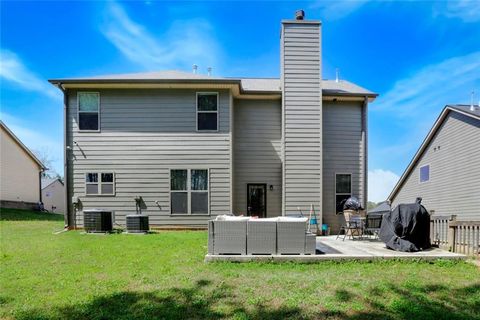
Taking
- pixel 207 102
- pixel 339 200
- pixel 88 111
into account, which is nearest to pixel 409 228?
pixel 339 200

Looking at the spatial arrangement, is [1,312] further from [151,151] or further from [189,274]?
[151,151]

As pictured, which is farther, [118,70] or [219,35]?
[118,70]

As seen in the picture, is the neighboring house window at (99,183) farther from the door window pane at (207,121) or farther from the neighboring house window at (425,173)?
the neighboring house window at (425,173)

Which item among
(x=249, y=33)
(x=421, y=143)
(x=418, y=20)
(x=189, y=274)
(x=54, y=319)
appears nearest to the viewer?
(x=54, y=319)

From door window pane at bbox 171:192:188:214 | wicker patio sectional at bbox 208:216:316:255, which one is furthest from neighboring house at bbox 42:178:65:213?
wicker patio sectional at bbox 208:216:316:255

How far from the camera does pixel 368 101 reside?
38.9 feet

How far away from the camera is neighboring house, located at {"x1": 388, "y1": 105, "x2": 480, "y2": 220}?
1161 cm

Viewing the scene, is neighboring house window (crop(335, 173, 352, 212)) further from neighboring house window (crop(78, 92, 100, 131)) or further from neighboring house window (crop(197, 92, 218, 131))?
neighboring house window (crop(78, 92, 100, 131))

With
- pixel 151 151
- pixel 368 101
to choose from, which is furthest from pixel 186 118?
pixel 368 101

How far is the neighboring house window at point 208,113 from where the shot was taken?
36.9 ft

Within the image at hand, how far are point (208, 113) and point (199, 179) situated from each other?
2301mm

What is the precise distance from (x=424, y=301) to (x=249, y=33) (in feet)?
33.4

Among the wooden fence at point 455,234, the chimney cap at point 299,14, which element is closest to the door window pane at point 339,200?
the wooden fence at point 455,234

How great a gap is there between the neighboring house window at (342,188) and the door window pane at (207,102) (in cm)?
509
